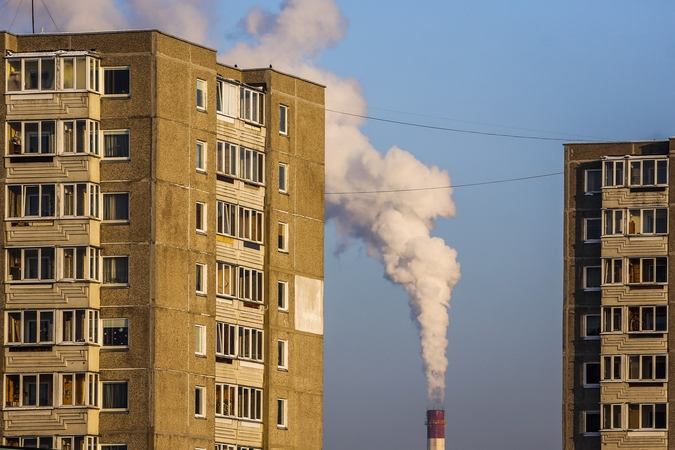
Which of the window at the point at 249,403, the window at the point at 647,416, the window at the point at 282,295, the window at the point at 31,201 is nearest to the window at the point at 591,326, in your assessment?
the window at the point at 647,416

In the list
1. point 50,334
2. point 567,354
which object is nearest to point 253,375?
point 50,334

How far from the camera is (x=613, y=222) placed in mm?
121688

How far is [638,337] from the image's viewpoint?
120875 millimetres

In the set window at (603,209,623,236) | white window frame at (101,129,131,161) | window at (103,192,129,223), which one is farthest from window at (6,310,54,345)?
window at (603,209,623,236)

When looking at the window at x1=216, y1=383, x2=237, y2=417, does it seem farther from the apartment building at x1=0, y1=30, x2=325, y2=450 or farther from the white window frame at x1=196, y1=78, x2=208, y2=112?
the white window frame at x1=196, y1=78, x2=208, y2=112

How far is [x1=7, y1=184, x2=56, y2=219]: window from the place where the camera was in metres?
91.1

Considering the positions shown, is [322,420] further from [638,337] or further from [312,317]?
[638,337]

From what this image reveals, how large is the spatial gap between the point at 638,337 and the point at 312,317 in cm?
2743

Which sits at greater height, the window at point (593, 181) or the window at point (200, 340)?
the window at point (593, 181)

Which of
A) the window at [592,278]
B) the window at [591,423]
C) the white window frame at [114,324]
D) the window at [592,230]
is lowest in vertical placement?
the window at [591,423]

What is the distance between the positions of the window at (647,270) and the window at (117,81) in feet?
142

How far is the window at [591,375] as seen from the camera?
12288 centimetres

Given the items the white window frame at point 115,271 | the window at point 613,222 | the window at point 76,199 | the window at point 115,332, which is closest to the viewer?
the window at point 115,332

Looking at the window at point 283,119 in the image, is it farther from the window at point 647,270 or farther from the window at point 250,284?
the window at point 647,270
